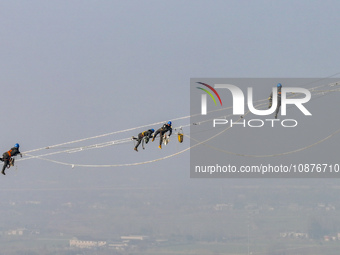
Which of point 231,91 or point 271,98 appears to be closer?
point 271,98

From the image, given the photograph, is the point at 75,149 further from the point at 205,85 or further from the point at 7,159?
the point at 205,85

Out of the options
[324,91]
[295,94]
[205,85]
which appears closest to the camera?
[324,91]

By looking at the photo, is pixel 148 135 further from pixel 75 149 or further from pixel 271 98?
pixel 271 98

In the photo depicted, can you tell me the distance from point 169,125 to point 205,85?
1386 centimetres

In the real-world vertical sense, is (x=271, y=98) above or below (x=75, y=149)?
above

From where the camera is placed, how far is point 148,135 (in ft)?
193

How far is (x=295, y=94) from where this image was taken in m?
57.8

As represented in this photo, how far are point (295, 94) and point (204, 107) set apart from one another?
8.98 meters

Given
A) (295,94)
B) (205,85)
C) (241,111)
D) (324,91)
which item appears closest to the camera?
(324,91)

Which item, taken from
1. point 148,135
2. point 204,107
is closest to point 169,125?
point 148,135

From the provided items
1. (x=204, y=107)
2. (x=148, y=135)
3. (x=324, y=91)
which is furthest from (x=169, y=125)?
(x=324, y=91)

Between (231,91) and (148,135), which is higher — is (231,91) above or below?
above

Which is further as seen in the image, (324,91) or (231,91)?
(231,91)

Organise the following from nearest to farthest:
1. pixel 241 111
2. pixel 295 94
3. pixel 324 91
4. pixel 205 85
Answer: pixel 324 91 < pixel 295 94 < pixel 241 111 < pixel 205 85
